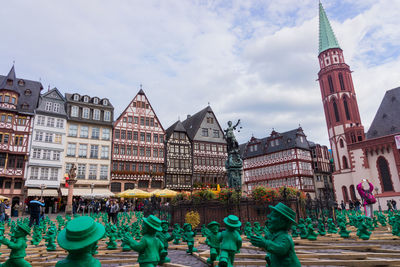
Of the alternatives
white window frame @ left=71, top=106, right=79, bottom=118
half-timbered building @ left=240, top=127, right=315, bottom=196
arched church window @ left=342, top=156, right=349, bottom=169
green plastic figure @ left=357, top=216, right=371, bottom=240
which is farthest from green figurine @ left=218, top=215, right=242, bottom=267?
arched church window @ left=342, top=156, right=349, bottom=169

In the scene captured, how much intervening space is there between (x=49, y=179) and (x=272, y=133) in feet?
127

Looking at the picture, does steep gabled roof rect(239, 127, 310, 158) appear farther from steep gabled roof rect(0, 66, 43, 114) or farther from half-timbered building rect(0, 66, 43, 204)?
half-timbered building rect(0, 66, 43, 204)

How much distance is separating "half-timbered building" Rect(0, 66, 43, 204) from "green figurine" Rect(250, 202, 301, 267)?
3841 cm

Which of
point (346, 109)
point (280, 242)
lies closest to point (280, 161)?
point (346, 109)

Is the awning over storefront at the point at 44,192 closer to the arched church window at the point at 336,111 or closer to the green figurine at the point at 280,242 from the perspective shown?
the green figurine at the point at 280,242

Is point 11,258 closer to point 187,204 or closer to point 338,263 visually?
point 338,263

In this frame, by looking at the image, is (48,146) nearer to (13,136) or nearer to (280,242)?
(13,136)

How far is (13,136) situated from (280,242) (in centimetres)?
3992

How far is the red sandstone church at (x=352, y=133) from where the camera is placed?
3938 centimetres

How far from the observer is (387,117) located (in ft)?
142

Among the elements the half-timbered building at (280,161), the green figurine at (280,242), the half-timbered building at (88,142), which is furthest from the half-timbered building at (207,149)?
the green figurine at (280,242)

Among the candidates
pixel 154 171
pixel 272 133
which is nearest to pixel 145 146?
pixel 154 171

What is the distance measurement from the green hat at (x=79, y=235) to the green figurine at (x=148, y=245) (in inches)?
46.2

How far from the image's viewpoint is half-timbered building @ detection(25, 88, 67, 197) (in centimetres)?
3531
